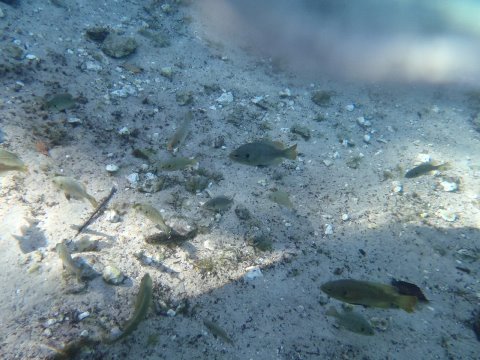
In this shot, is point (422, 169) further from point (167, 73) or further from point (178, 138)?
point (167, 73)

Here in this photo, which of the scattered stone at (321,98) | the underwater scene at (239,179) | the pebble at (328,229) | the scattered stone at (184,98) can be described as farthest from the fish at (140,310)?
the scattered stone at (321,98)

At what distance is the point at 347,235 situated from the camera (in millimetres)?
4109

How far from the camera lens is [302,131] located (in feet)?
18.7

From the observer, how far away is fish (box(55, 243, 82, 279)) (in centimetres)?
288

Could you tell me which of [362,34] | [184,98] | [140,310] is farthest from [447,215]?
[362,34]

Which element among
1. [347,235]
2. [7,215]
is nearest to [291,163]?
[347,235]

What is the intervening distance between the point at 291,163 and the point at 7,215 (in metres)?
4.02

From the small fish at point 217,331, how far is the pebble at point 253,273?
2.17 ft

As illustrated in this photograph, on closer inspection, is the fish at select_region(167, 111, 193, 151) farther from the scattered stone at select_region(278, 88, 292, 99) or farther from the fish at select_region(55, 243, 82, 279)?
the scattered stone at select_region(278, 88, 292, 99)

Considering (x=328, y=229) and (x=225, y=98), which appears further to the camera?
(x=225, y=98)

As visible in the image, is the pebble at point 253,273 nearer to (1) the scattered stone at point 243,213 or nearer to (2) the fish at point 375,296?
(1) the scattered stone at point 243,213

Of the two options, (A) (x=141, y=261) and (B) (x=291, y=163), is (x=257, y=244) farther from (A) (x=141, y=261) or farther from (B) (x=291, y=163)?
(B) (x=291, y=163)

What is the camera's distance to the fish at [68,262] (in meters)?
2.88

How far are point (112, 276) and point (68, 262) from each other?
0.44 meters
